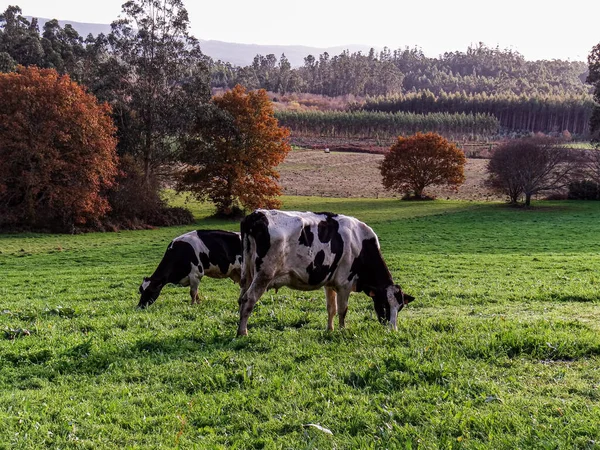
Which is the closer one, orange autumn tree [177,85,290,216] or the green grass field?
the green grass field

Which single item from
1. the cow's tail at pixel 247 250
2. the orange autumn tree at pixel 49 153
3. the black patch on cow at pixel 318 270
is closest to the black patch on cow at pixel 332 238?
the black patch on cow at pixel 318 270

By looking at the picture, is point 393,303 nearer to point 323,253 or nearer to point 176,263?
point 323,253

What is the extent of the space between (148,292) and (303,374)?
28.4 feet

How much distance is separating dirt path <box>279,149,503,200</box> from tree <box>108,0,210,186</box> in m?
25.2

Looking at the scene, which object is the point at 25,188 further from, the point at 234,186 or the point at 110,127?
the point at 234,186

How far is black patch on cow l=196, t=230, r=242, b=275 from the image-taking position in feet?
55.9

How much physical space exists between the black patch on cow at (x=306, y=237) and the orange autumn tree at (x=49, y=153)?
1454 inches

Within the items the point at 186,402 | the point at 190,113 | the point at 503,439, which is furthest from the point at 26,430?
the point at 190,113

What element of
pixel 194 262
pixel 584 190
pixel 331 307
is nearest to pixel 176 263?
pixel 194 262

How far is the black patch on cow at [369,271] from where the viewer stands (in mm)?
11758

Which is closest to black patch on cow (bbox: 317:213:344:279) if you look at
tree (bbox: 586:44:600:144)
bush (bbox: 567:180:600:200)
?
tree (bbox: 586:44:600:144)

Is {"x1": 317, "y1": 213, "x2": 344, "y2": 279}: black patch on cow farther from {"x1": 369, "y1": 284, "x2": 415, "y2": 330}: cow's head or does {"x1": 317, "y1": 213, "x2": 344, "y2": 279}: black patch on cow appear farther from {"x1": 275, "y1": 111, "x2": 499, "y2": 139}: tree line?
{"x1": 275, "y1": 111, "x2": 499, "y2": 139}: tree line

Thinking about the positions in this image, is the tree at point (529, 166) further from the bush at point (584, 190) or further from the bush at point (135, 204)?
the bush at point (135, 204)

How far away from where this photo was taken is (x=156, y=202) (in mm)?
52219
